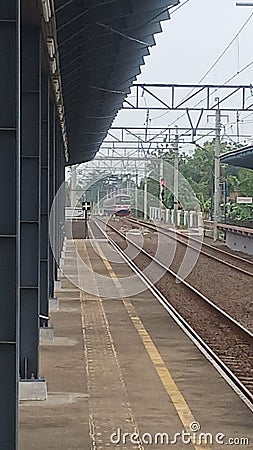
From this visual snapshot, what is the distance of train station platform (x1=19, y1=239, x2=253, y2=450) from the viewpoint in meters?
A: 8.23

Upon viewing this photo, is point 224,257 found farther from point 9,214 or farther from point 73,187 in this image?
point 73,187

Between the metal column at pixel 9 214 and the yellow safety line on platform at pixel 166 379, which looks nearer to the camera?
the metal column at pixel 9 214

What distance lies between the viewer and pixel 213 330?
1688 centimetres

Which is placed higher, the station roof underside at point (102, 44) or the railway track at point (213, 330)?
the station roof underside at point (102, 44)

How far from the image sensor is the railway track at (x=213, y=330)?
12.1 meters

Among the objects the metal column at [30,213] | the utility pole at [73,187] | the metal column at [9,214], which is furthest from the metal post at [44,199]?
the utility pole at [73,187]

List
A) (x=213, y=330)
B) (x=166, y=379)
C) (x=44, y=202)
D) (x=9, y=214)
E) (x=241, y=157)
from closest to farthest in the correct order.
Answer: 1. (x=9, y=214)
2. (x=166, y=379)
3. (x=44, y=202)
4. (x=213, y=330)
5. (x=241, y=157)

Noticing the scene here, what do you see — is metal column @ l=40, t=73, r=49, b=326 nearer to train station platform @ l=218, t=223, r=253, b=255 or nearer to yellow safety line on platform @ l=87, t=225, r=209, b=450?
yellow safety line on platform @ l=87, t=225, r=209, b=450

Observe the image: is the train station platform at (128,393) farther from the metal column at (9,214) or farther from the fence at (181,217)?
the fence at (181,217)

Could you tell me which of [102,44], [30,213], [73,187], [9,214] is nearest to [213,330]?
[102,44]

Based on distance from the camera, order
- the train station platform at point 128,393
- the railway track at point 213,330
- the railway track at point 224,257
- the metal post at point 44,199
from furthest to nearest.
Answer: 1. the railway track at point 224,257
2. the metal post at point 44,199
3. the railway track at point 213,330
4. the train station platform at point 128,393

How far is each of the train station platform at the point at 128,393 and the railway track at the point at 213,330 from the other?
0.22 metres

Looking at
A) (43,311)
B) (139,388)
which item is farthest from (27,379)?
(43,311)

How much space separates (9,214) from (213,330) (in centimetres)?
1087
